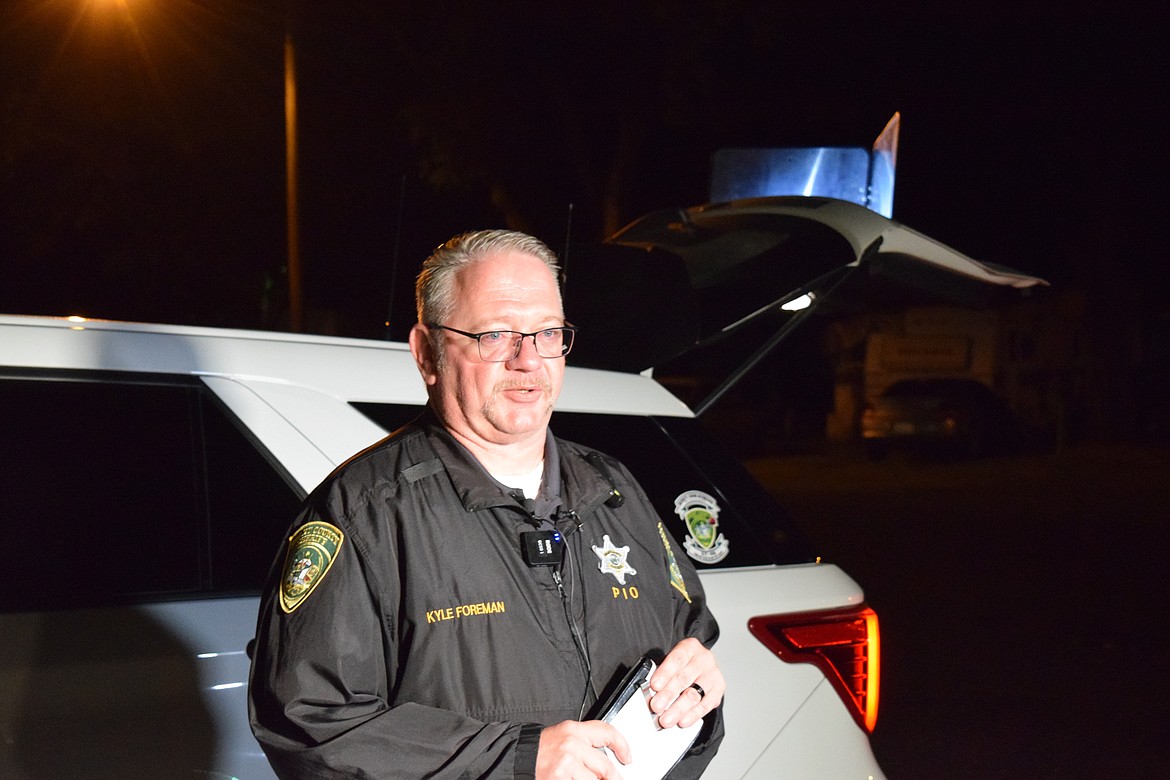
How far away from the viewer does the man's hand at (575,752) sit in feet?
5.60

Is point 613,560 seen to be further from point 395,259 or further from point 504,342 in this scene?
point 395,259

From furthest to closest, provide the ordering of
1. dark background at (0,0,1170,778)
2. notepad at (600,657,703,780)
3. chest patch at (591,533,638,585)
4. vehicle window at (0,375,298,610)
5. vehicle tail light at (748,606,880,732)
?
dark background at (0,0,1170,778)
vehicle tail light at (748,606,880,732)
vehicle window at (0,375,298,610)
chest patch at (591,533,638,585)
notepad at (600,657,703,780)

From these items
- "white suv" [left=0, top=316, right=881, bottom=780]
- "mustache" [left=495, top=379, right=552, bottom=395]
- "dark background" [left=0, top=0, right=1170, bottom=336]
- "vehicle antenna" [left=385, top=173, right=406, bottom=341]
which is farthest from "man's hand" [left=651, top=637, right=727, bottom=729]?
"dark background" [left=0, top=0, right=1170, bottom=336]

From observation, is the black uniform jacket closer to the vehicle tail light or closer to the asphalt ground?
the vehicle tail light

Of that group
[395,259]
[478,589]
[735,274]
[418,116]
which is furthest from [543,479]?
[418,116]

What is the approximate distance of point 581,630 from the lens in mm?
1880

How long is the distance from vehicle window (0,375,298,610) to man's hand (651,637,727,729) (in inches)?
36.7

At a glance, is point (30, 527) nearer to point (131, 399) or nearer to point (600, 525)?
point (131, 399)

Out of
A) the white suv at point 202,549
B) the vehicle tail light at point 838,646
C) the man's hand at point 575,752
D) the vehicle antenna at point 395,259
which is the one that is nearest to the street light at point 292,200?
the vehicle antenna at point 395,259

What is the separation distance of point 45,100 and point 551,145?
802 cm

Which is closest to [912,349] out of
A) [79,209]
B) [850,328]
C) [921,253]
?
[850,328]

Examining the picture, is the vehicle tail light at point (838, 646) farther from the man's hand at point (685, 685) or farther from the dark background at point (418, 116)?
the dark background at point (418, 116)

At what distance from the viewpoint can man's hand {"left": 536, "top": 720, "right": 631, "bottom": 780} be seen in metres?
1.71

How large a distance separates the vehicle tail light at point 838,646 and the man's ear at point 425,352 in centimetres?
97
